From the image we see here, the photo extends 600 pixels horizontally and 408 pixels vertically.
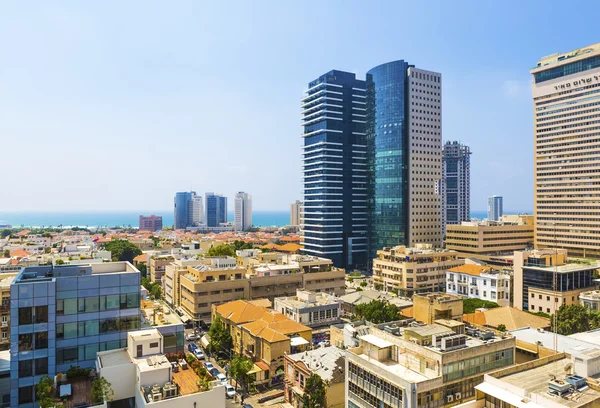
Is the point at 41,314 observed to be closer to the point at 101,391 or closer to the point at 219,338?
the point at 101,391

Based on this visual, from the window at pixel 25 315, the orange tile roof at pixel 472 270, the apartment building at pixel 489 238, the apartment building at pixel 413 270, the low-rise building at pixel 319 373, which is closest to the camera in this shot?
the window at pixel 25 315

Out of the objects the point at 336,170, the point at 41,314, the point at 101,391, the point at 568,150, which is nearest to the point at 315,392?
the point at 101,391

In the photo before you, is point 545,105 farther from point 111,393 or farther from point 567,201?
point 111,393

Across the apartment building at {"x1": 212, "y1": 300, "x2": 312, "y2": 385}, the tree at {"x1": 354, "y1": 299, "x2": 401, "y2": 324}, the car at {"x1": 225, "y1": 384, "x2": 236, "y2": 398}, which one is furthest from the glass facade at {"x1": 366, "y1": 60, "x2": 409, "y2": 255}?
the car at {"x1": 225, "y1": 384, "x2": 236, "y2": 398}

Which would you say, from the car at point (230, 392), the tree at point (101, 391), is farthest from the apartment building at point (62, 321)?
the car at point (230, 392)

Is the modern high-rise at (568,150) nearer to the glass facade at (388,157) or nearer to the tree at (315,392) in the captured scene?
the glass facade at (388,157)
